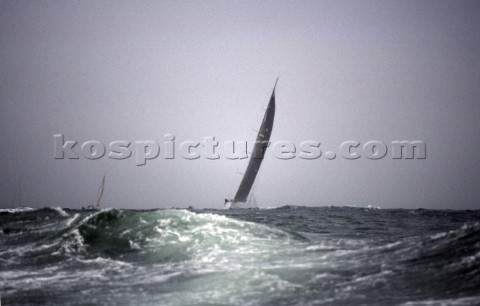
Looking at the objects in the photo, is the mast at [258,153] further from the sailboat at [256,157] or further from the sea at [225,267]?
the sea at [225,267]

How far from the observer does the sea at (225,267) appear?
777cm

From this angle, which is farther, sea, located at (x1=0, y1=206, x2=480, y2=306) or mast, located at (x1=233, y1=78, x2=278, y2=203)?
mast, located at (x1=233, y1=78, x2=278, y2=203)

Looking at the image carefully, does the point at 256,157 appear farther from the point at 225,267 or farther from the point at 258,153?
the point at 225,267

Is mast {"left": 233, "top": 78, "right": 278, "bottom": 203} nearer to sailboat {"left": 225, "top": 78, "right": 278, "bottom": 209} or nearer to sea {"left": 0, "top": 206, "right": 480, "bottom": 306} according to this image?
sailboat {"left": 225, "top": 78, "right": 278, "bottom": 209}

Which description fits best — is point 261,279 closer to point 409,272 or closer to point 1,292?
point 409,272

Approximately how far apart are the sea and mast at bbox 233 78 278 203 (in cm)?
5662

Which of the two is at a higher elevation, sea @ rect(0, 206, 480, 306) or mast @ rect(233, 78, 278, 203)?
mast @ rect(233, 78, 278, 203)

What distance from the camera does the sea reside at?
7.77m

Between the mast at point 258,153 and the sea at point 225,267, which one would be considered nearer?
the sea at point 225,267

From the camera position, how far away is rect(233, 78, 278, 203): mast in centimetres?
7356

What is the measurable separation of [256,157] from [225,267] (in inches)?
2479

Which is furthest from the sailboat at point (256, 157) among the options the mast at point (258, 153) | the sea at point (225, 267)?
the sea at point (225, 267)

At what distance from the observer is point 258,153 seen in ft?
242

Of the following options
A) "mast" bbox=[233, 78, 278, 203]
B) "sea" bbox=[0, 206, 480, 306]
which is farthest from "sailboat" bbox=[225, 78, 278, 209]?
"sea" bbox=[0, 206, 480, 306]
